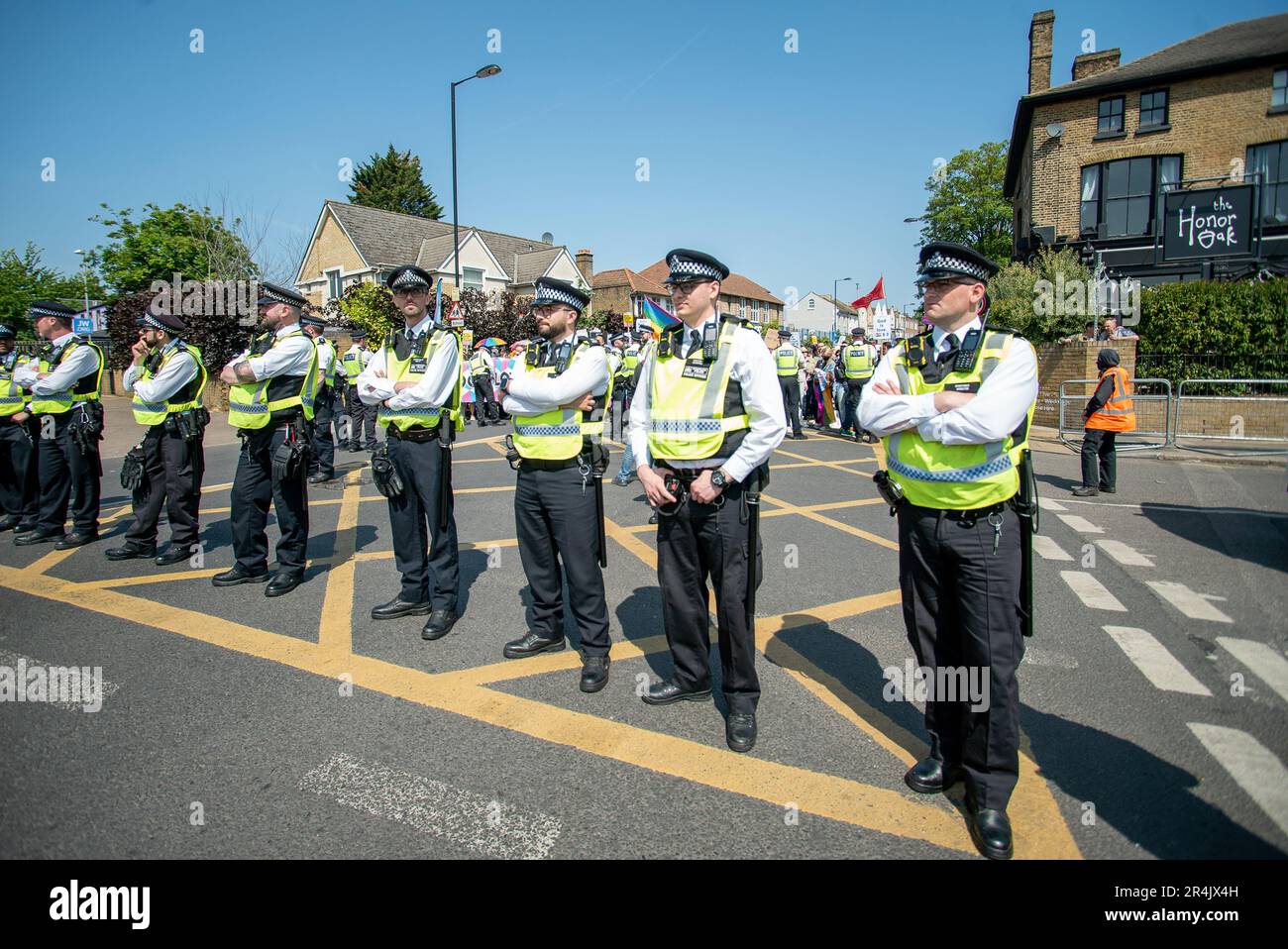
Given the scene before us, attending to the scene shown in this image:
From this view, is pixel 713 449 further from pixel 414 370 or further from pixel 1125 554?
pixel 1125 554

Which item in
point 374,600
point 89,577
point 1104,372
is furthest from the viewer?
point 1104,372

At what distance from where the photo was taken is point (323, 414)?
10.9m

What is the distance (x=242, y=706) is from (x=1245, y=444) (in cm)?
1583

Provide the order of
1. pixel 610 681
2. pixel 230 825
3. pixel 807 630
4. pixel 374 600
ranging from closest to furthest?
pixel 230 825, pixel 610 681, pixel 807 630, pixel 374 600

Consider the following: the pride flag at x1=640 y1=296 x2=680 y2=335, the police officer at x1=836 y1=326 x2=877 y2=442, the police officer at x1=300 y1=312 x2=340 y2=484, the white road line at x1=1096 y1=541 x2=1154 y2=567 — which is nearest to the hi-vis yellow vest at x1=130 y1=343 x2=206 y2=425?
the police officer at x1=300 y1=312 x2=340 y2=484

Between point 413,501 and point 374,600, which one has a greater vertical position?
point 413,501

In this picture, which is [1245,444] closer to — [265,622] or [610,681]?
[610,681]

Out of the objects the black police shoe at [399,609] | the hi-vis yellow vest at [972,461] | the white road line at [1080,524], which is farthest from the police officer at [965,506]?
the white road line at [1080,524]

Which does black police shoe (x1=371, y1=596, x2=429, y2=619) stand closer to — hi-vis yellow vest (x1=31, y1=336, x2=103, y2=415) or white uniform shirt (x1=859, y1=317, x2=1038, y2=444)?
white uniform shirt (x1=859, y1=317, x2=1038, y2=444)

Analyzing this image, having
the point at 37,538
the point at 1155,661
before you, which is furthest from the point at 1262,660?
the point at 37,538

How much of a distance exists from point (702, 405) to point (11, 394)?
756 cm

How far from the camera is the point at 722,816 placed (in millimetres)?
2850

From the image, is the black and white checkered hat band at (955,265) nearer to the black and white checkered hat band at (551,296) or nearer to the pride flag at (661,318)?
the pride flag at (661,318)

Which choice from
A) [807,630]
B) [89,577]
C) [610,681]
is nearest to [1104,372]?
[807,630]
